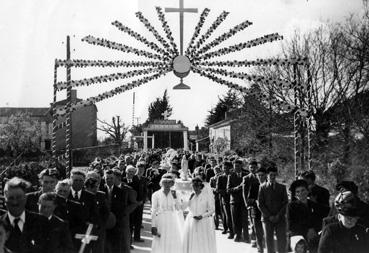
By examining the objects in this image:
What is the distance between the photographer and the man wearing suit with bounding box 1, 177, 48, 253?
418 centimetres

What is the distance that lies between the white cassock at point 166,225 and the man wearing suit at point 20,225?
13.6 ft

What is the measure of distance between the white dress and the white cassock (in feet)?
0.58

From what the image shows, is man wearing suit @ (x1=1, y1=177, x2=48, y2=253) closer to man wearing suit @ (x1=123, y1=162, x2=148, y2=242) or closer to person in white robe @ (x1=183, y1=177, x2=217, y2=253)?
person in white robe @ (x1=183, y1=177, x2=217, y2=253)

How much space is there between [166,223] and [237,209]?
3187mm

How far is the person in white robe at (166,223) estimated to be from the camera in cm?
831

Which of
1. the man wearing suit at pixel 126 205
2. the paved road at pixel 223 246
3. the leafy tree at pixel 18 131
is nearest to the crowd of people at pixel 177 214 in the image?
the man wearing suit at pixel 126 205

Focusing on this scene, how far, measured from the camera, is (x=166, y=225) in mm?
8375

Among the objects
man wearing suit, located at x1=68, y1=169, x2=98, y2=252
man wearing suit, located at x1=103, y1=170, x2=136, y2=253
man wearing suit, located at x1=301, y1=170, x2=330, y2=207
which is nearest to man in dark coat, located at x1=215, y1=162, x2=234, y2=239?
man wearing suit, located at x1=103, y1=170, x2=136, y2=253

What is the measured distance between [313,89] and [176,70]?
16.3 meters

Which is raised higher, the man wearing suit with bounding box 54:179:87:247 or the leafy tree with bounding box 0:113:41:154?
the leafy tree with bounding box 0:113:41:154

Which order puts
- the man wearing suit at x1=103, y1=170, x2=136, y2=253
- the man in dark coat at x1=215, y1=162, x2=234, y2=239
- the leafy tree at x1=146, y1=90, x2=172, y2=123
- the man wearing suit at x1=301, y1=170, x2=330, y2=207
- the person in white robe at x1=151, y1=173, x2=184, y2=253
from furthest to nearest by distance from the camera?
the leafy tree at x1=146, y1=90, x2=172, y2=123 < the man in dark coat at x1=215, y1=162, x2=234, y2=239 < the person in white robe at x1=151, y1=173, x2=184, y2=253 < the man wearing suit at x1=103, y1=170, x2=136, y2=253 < the man wearing suit at x1=301, y1=170, x2=330, y2=207

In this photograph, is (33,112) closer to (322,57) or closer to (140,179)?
(322,57)

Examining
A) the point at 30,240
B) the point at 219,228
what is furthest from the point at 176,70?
the point at 30,240

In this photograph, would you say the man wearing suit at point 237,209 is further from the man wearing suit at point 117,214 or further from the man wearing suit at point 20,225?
the man wearing suit at point 20,225
